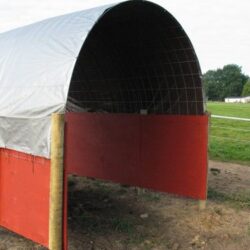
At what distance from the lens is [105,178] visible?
10.1 meters

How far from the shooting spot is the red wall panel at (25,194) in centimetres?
539

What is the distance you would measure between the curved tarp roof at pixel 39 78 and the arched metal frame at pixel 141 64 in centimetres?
116

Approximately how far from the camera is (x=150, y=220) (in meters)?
7.52

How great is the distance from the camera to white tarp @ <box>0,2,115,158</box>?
5270mm

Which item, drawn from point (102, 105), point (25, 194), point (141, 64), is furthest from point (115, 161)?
point (25, 194)

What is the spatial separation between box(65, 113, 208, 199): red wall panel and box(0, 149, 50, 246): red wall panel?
215cm

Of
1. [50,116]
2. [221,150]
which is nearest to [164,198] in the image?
[50,116]

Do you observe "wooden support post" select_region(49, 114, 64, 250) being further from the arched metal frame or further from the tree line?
the tree line

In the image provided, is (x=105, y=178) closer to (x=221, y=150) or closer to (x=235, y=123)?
(x=221, y=150)

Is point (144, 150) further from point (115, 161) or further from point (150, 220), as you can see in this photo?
point (150, 220)

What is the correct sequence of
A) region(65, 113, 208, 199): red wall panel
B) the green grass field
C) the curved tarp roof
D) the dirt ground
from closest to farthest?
the curved tarp roof, the dirt ground, region(65, 113, 208, 199): red wall panel, the green grass field

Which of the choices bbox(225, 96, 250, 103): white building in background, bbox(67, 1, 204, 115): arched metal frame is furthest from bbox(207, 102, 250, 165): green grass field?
bbox(225, 96, 250, 103): white building in background

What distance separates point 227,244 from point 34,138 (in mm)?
3249

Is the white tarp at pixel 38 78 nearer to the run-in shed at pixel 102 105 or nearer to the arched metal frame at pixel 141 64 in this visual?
the run-in shed at pixel 102 105
